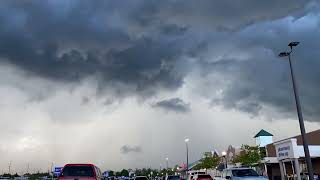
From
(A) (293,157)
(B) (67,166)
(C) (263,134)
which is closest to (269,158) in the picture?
(C) (263,134)

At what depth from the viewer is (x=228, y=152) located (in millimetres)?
95750

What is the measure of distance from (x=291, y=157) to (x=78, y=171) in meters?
18.5

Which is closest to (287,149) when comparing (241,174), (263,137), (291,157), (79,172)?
(291,157)

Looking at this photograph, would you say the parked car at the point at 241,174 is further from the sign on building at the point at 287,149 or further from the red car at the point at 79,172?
the red car at the point at 79,172

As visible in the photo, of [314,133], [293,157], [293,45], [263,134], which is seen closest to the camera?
[293,45]

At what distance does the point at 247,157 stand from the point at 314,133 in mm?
9791

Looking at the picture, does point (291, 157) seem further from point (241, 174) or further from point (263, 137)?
point (263, 137)

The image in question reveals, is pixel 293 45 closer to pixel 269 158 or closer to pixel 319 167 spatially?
pixel 319 167

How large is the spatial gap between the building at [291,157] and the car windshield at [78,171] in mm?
17741

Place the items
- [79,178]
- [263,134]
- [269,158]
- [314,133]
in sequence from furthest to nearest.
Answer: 1. [263,134]
2. [269,158]
3. [314,133]
4. [79,178]

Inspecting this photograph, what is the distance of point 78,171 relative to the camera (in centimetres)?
2069

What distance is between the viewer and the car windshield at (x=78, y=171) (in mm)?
20609

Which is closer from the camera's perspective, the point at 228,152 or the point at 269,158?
the point at 269,158

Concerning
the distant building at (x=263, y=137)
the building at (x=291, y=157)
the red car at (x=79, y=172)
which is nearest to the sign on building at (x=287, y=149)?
the building at (x=291, y=157)
